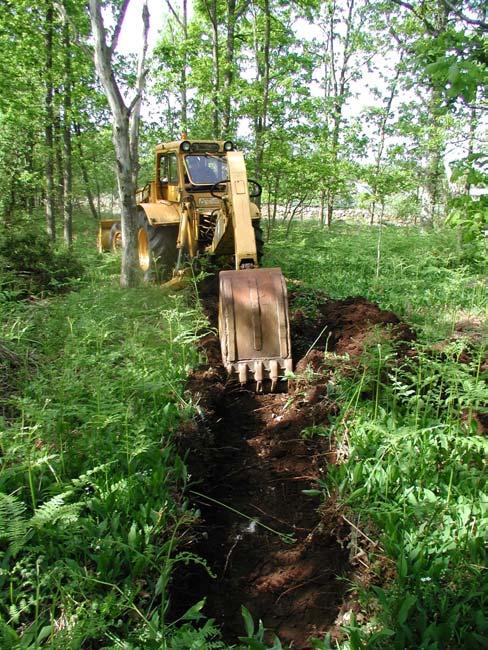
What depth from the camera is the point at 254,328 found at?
4633 millimetres

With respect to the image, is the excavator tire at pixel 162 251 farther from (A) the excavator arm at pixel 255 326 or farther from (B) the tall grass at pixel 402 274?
(A) the excavator arm at pixel 255 326

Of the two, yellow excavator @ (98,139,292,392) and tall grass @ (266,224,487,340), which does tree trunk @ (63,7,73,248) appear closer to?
yellow excavator @ (98,139,292,392)

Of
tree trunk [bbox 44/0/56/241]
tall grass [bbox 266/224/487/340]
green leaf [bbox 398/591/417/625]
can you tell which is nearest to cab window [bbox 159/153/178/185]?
tall grass [bbox 266/224/487/340]

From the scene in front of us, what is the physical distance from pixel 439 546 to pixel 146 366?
8.67 feet

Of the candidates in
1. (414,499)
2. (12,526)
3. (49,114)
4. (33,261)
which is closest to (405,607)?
(414,499)

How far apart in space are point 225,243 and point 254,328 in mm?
2008

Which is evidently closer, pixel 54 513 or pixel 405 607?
pixel 405 607

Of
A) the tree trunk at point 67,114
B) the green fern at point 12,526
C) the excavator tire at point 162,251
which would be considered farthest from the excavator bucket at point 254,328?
the tree trunk at point 67,114

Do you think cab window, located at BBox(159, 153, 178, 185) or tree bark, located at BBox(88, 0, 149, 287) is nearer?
tree bark, located at BBox(88, 0, 149, 287)

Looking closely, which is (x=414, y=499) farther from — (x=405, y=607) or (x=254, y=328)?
(x=254, y=328)

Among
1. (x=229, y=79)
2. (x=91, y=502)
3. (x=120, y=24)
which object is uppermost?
(x=229, y=79)

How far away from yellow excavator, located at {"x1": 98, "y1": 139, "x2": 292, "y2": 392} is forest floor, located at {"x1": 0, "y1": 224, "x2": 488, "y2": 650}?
0.99 ft

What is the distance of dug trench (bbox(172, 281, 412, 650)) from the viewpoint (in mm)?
2406

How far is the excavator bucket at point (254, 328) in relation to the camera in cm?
456
